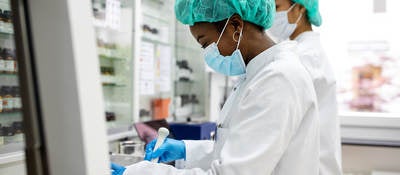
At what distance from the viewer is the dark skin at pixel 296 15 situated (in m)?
1.87

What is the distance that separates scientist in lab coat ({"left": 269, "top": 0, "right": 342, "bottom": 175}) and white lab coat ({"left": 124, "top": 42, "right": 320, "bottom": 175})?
47cm

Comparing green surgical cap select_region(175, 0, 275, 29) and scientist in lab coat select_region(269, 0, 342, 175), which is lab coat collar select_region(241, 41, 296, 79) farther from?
scientist in lab coat select_region(269, 0, 342, 175)

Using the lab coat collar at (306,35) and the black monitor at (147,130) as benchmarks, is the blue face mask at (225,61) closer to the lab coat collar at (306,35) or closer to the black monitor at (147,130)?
the black monitor at (147,130)

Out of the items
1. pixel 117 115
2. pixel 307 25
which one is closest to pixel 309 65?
pixel 307 25

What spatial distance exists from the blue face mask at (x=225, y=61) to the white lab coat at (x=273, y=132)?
13 centimetres

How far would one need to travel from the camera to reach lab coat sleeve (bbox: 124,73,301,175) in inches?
35.1

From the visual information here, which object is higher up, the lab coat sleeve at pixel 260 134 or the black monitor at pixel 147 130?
the lab coat sleeve at pixel 260 134

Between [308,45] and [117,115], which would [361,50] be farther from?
[117,115]

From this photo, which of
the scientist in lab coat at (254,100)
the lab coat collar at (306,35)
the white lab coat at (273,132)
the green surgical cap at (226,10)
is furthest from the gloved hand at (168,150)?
the lab coat collar at (306,35)

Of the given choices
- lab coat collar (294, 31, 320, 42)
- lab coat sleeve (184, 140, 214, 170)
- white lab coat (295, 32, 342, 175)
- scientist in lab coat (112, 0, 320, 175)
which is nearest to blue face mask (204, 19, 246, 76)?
scientist in lab coat (112, 0, 320, 175)

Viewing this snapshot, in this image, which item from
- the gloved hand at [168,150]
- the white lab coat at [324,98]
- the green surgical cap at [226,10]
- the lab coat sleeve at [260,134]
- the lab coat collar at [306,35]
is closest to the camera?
the lab coat sleeve at [260,134]

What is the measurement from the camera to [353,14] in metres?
3.11

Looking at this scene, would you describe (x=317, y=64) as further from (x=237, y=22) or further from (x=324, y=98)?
(x=237, y=22)

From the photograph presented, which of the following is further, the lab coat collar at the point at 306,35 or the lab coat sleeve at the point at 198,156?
the lab coat collar at the point at 306,35
